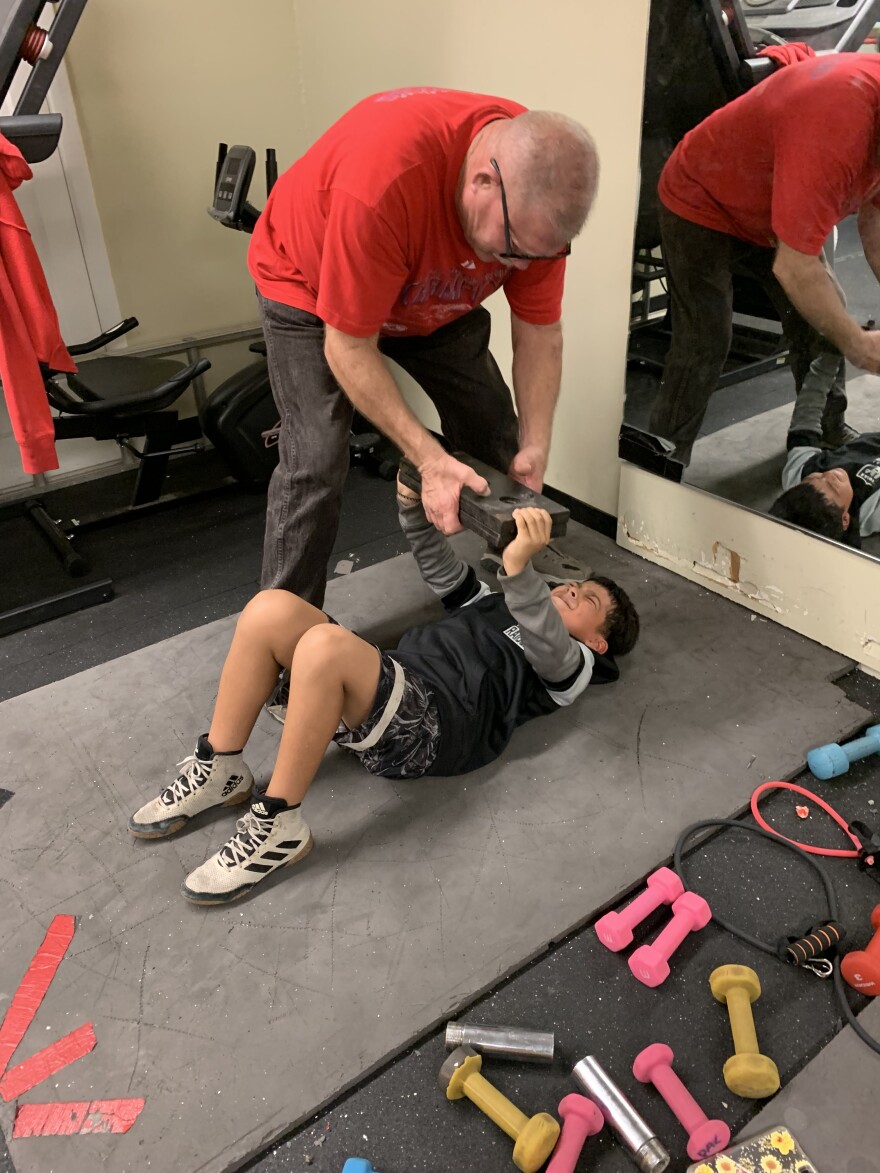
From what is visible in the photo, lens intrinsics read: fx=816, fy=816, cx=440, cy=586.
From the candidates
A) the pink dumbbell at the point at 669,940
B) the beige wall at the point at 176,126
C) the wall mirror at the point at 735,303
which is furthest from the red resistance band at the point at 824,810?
the beige wall at the point at 176,126

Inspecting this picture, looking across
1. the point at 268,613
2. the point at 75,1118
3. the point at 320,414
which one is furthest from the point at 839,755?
the point at 75,1118

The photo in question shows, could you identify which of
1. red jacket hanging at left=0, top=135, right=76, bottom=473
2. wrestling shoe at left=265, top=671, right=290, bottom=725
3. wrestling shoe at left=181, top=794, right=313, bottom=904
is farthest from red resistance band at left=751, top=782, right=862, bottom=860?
red jacket hanging at left=0, top=135, right=76, bottom=473

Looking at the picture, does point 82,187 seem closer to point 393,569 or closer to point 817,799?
point 393,569

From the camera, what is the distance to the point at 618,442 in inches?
89.8

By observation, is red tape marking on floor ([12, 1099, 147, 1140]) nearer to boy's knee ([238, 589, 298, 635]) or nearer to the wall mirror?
boy's knee ([238, 589, 298, 635])

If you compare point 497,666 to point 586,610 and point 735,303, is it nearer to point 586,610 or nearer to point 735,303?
point 586,610

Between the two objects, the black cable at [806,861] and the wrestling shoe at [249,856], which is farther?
the wrestling shoe at [249,856]

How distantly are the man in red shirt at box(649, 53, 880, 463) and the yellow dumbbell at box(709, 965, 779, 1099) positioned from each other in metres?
1.15

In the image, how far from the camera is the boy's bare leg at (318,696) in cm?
133

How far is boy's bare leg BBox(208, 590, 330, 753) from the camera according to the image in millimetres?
1416

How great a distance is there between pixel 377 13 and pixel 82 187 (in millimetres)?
1073

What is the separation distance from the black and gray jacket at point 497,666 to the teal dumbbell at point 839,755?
42 centimetres

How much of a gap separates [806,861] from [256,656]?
1.03 m

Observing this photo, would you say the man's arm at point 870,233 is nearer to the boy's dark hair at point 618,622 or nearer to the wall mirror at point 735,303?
the wall mirror at point 735,303
